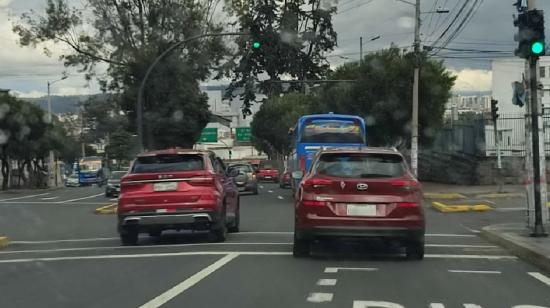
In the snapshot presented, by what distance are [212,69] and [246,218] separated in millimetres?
24757

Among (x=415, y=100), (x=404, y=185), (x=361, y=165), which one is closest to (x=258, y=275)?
(x=361, y=165)

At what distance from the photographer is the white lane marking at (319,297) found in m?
8.05

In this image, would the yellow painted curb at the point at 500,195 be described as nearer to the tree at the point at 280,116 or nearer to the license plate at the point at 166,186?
the license plate at the point at 166,186

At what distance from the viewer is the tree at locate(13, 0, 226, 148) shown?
40938mm

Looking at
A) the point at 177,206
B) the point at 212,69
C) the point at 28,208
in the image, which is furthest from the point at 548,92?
the point at 177,206

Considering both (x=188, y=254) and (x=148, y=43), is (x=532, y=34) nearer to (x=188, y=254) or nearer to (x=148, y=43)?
(x=188, y=254)

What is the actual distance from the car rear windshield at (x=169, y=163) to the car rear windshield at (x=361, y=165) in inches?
128

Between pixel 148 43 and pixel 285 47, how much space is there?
16214 mm

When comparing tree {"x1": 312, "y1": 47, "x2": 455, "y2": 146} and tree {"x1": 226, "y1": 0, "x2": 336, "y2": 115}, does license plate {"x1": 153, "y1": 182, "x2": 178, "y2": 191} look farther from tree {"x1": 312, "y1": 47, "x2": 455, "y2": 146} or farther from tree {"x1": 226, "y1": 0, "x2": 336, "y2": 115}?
tree {"x1": 226, "y1": 0, "x2": 336, "y2": 115}

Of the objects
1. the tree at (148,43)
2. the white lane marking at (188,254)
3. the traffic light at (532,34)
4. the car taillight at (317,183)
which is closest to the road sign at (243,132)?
the tree at (148,43)

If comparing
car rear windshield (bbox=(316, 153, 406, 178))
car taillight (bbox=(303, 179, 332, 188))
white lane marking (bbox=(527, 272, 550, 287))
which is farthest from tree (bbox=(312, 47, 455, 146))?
white lane marking (bbox=(527, 272, 550, 287))

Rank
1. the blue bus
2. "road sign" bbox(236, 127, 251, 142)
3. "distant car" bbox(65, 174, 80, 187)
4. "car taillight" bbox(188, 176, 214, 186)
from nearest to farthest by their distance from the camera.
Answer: "car taillight" bbox(188, 176, 214, 186) → the blue bus → "distant car" bbox(65, 174, 80, 187) → "road sign" bbox(236, 127, 251, 142)

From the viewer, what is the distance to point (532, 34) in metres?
13.1

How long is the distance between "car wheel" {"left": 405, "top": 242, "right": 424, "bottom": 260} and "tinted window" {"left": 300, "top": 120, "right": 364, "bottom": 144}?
16868 millimetres
